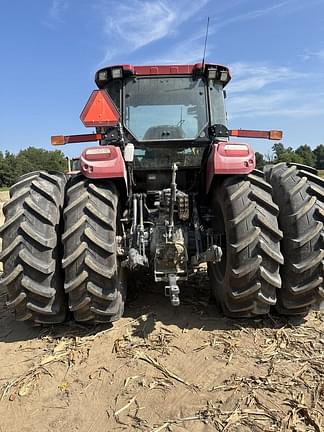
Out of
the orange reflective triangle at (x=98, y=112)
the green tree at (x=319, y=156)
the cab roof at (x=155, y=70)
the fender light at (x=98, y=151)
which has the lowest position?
the green tree at (x=319, y=156)

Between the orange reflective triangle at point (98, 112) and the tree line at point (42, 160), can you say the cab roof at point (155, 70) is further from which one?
the tree line at point (42, 160)

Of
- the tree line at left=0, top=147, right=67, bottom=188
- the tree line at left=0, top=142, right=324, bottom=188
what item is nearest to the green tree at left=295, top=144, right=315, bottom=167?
the tree line at left=0, top=142, right=324, bottom=188

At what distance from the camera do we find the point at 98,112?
12.7ft

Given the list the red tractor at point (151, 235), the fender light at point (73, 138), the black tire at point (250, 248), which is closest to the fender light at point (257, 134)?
the red tractor at point (151, 235)

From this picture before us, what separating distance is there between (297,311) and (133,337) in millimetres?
1484

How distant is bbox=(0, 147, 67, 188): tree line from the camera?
233 feet

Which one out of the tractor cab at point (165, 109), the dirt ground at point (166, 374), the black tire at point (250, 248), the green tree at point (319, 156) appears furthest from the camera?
the green tree at point (319, 156)

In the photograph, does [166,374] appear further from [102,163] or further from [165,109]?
[165,109]

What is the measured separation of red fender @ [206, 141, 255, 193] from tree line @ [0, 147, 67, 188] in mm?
56701

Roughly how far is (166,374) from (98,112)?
90.5 inches

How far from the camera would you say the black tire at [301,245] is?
3631 mm

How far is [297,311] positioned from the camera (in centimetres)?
386

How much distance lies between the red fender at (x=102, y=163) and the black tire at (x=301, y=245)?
4.87ft

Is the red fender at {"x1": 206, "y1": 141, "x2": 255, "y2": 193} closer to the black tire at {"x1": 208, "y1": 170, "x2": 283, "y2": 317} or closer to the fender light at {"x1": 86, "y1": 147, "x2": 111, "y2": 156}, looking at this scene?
the black tire at {"x1": 208, "y1": 170, "x2": 283, "y2": 317}
